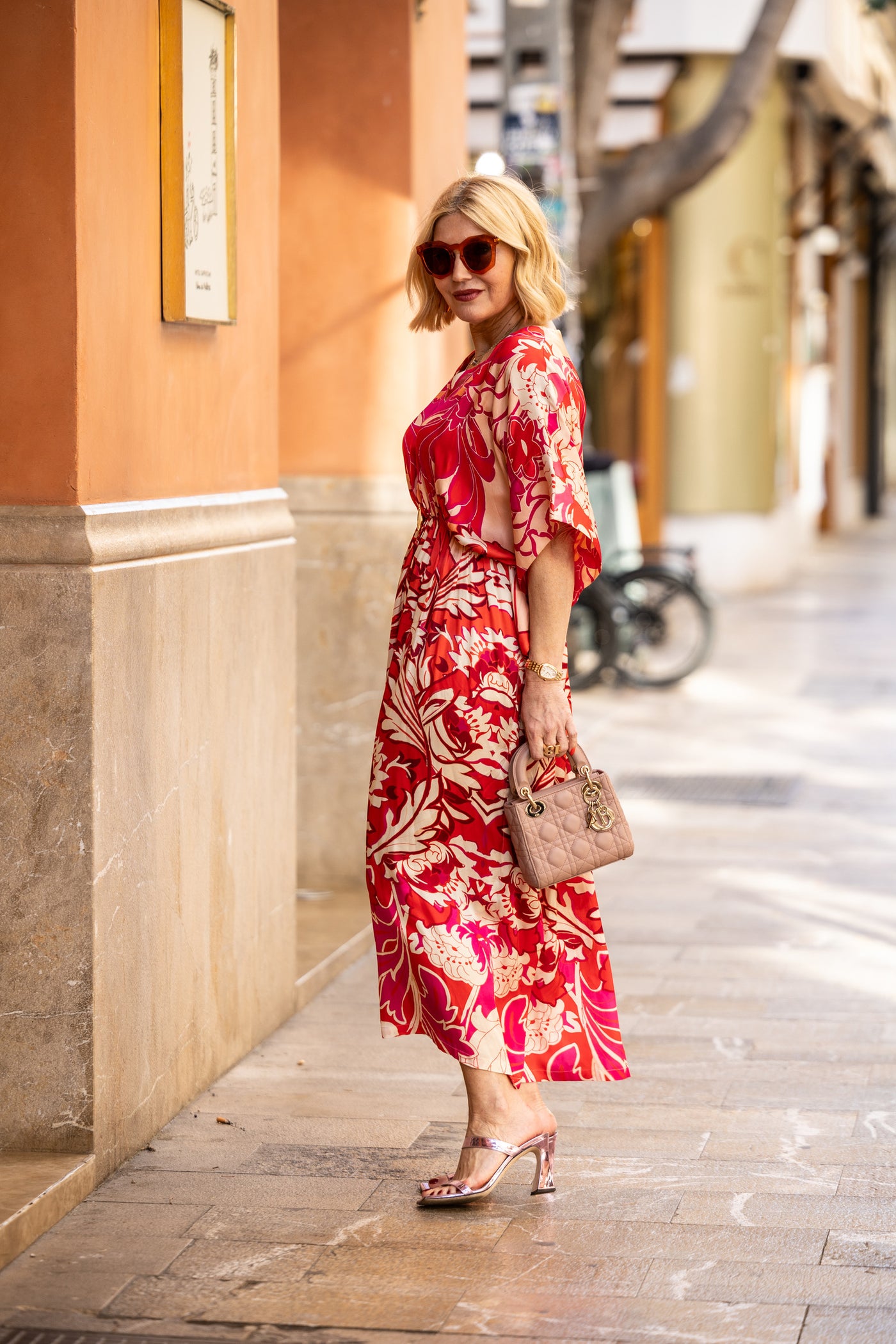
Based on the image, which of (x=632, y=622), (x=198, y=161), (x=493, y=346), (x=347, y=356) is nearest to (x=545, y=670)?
(x=493, y=346)

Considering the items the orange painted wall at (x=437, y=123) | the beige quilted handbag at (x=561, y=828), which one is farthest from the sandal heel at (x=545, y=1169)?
the orange painted wall at (x=437, y=123)

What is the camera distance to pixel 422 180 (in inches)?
263

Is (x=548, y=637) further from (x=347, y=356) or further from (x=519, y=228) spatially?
(x=347, y=356)

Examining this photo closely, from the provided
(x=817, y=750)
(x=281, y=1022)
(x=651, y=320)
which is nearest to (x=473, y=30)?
(x=651, y=320)

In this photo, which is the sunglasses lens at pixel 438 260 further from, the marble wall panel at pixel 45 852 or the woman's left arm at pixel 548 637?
the marble wall panel at pixel 45 852

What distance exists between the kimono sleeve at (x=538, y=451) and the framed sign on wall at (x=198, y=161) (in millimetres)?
960

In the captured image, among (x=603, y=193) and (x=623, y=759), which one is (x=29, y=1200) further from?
(x=603, y=193)

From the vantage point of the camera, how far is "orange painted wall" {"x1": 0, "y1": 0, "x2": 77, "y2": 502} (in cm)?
383

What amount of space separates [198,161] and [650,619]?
7973 mm

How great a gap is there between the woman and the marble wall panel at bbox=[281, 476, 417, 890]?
8.65ft

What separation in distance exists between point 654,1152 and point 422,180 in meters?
3.64

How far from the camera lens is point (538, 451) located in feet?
12.4

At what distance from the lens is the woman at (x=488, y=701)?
3.81 m

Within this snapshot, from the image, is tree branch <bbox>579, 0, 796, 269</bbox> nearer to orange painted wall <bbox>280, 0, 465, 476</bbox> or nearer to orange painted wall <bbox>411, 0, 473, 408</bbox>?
orange painted wall <bbox>411, 0, 473, 408</bbox>
